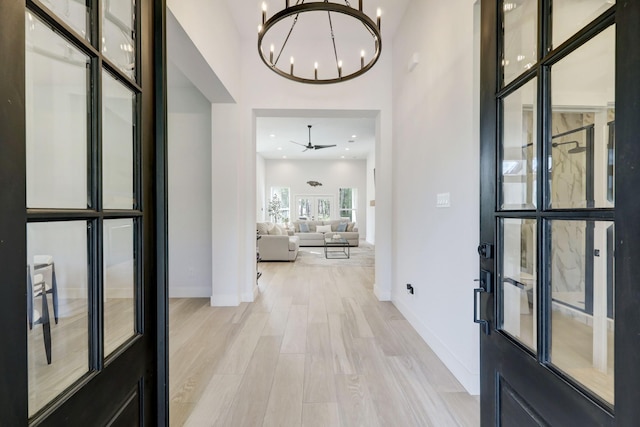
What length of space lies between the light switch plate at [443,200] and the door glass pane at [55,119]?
2200 mm

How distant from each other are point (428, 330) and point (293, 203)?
985cm

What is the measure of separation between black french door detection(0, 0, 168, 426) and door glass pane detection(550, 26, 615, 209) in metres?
1.28

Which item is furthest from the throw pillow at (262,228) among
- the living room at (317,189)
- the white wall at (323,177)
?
the white wall at (323,177)

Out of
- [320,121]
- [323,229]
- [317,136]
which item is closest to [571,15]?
[320,121]

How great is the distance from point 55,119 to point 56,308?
54 centimetres

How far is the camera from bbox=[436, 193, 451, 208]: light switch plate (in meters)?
2.26

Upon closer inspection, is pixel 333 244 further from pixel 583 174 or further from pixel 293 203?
pixel 583 174

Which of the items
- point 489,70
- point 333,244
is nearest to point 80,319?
point 489,70

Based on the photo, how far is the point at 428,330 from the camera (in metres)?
2.65

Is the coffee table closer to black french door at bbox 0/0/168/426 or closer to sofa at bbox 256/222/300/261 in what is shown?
sofa at bbox 256/222/300/261

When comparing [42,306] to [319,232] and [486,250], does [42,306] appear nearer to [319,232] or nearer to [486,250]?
[486,250]

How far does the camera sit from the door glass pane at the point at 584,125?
69 cm

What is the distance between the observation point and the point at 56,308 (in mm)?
849

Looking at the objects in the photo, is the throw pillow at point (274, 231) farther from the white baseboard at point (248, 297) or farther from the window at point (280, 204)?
the window at point (280, 204)
